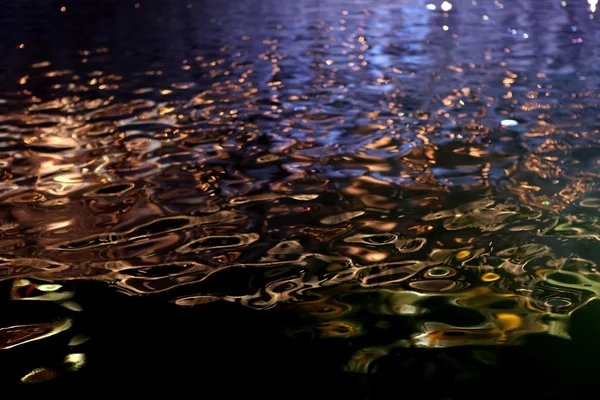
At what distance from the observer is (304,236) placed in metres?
4.12

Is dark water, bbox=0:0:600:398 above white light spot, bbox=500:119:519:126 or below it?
above

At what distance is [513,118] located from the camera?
7465 millimetres

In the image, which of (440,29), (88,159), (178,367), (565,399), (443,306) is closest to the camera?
(565,399)

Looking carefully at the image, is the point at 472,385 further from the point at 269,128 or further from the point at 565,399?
the point at 269,128

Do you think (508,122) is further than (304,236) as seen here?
Yes

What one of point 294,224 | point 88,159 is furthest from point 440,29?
point 294,224

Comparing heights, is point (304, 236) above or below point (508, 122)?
above

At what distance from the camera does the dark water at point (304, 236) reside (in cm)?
278

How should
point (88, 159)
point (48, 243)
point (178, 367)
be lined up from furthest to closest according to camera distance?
1. point (88, 159)
2. point (48, 243)
3. point (178, 367)

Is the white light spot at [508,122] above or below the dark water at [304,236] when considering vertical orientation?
below

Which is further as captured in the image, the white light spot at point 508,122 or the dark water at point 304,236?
the white light spot at point 508,122

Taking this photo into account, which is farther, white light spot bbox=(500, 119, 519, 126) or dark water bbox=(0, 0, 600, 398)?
white light spot bbox=(500, 119, 519, 126)

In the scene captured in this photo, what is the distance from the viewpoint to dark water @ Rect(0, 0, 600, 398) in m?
2.78

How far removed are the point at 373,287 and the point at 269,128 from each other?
408 centimetres
